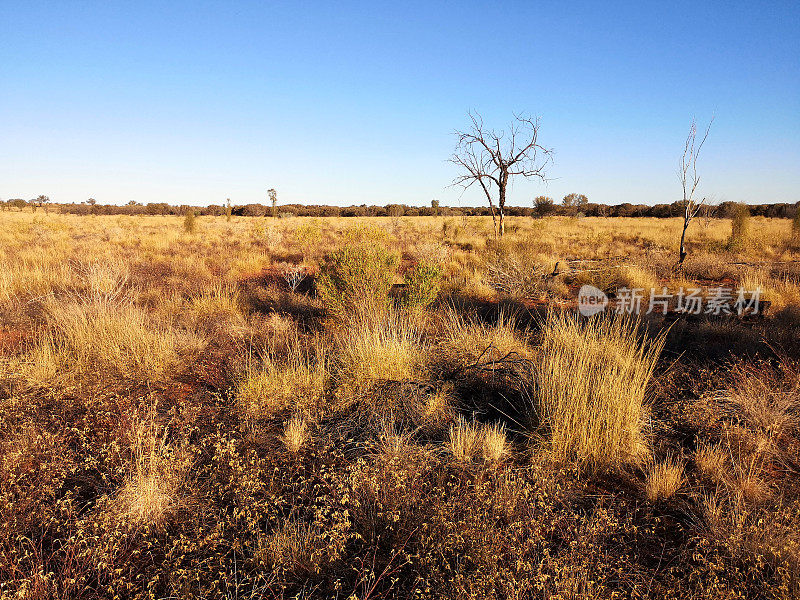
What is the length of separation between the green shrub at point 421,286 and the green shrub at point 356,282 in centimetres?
32

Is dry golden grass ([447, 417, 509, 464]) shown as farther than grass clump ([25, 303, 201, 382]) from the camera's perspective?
No

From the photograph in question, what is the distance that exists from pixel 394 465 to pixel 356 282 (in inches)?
147

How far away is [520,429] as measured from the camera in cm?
318

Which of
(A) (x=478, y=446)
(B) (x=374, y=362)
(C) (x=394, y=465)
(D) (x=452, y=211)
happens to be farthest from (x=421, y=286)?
(D) (x=452, y=211)

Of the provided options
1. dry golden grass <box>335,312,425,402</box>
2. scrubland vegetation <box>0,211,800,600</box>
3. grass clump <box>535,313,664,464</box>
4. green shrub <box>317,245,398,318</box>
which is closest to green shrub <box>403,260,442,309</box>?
green shrub <box>317,245,398,318</box>

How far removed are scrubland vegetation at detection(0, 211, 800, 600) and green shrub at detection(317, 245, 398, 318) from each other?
3.31ft

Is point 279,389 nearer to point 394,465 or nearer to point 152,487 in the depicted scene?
point 152,487

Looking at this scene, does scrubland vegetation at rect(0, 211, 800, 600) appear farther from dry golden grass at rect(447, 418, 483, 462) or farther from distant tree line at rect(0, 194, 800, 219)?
distant tree line at rect(0, 194, 800, 219)

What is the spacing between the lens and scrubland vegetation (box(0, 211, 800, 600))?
1884 millimetres

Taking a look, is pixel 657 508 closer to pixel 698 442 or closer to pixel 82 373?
pixel 698 442

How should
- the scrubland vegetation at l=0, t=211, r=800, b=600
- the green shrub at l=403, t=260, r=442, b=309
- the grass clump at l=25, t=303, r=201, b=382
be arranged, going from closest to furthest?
the scrubland vegetation at l=0, t=211, r=800, b=600, the grass clump at l=25, t=303, r=201, b=382, the green shrub at l=403, t=260, r=442, b=309

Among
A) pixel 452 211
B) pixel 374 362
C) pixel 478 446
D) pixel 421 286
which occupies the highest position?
pixel 452 211

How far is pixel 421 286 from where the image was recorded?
6148 millimetres

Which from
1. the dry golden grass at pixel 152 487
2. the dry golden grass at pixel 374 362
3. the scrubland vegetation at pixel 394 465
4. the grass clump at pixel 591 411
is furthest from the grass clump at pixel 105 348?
the grass clump at pixel 591 411
